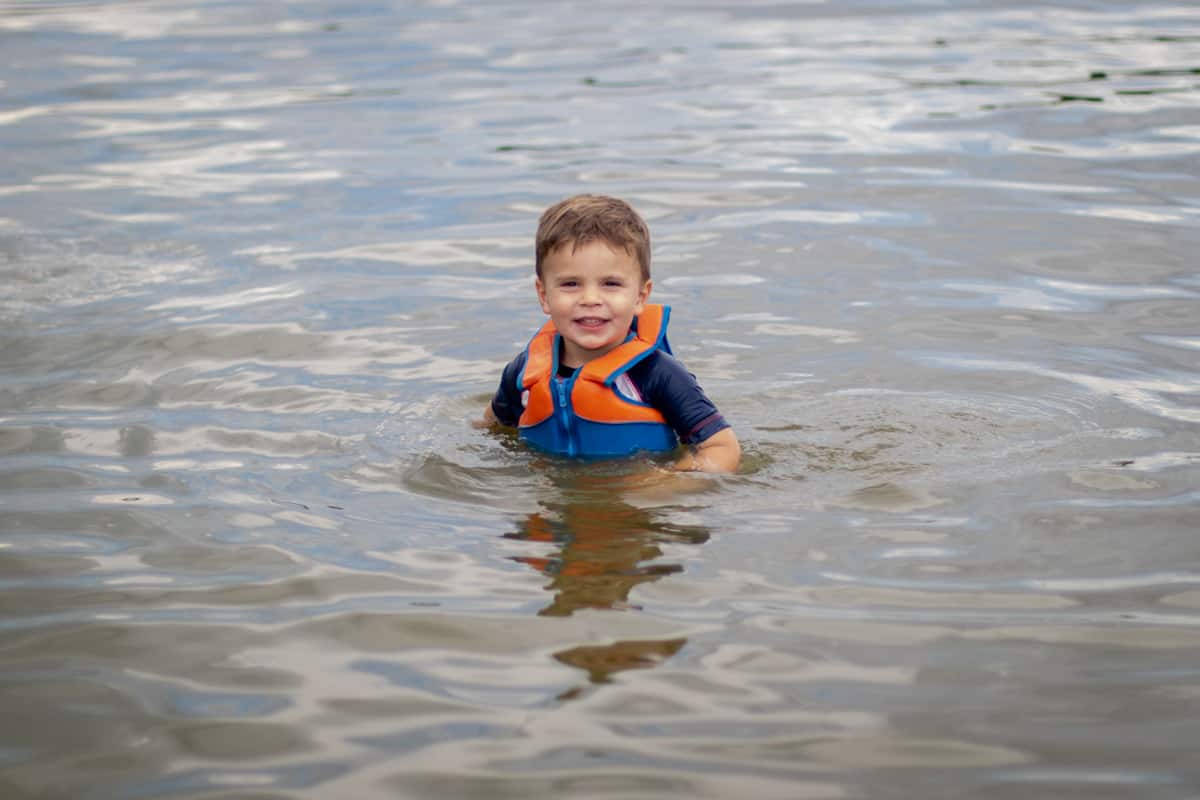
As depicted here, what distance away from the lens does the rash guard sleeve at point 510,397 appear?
5953 millimetres

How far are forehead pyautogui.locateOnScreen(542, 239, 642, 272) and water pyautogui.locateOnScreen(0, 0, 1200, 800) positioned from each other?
818 mm

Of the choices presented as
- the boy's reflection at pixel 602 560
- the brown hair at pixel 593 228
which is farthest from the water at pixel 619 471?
the brown hair at pixel 593 228

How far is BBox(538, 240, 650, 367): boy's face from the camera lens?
5.38m

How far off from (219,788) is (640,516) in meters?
2.06

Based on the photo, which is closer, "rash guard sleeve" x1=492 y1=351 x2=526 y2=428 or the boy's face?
the boy's face

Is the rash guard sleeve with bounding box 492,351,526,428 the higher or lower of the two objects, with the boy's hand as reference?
higher


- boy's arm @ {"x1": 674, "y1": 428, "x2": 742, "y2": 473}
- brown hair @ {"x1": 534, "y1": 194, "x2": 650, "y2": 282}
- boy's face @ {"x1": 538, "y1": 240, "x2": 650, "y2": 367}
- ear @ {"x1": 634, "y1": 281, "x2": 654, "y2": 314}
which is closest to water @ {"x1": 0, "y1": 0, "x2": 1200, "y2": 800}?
boy's arm @ {"x1": 674, "y1": 428, "x2": 742, "y2": 473}

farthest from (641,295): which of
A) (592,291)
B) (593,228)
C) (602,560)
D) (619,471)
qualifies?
(602,560)

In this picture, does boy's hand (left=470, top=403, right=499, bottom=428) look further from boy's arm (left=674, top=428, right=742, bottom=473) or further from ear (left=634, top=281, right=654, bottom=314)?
boy's arm (left=674, top=428, right=742, bottom=473)

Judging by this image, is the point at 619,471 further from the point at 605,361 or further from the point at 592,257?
the point at 592,257

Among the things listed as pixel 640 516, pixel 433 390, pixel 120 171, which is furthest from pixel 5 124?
pixel 640 516

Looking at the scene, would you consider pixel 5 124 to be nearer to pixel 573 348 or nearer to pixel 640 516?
pixel 573 348

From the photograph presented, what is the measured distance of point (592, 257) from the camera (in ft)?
17.6

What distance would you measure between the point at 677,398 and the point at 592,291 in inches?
21.8
